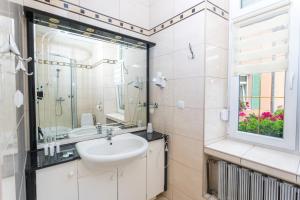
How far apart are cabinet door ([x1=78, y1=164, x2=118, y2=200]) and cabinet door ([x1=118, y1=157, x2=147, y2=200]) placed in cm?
6

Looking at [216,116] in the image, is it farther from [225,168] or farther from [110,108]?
[110,108]

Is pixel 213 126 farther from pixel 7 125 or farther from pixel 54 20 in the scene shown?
pixel 54 20

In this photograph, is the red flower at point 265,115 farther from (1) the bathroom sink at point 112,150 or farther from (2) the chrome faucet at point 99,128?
(2) the chrome faucet at point 99,128

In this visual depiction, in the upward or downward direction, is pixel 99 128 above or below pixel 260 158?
above

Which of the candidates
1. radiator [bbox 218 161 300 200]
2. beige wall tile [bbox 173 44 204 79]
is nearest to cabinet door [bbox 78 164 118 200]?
radiator [bbox 218 161 300 200]

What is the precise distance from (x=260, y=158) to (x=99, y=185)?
1346 mm

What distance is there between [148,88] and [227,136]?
1122mm

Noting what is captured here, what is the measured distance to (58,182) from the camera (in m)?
1.18

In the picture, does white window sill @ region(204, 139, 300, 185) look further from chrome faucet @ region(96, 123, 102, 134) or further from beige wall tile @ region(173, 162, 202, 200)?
chrome faucet @ region(96, 123, 102, 134)

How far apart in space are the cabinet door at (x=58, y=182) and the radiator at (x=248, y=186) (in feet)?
4.28

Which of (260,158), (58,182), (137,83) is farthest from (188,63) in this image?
(58,182)

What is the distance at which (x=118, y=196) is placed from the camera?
1.49 m

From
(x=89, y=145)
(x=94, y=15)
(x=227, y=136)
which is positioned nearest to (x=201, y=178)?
(x=227, y=136)

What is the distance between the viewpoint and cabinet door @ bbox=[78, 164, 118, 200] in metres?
1.29
